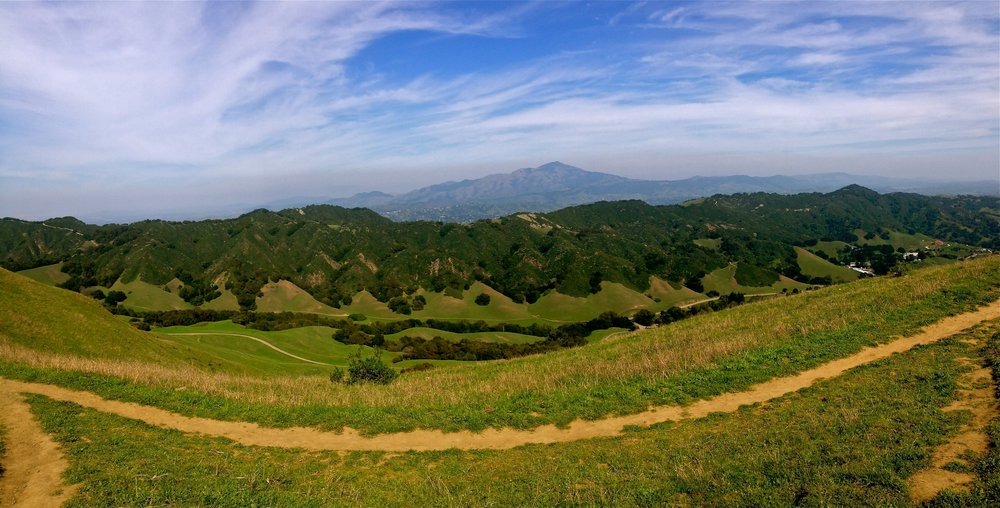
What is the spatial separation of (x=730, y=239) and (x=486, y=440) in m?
214

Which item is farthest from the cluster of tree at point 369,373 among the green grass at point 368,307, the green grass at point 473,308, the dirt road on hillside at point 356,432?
the green grass at point 368,307

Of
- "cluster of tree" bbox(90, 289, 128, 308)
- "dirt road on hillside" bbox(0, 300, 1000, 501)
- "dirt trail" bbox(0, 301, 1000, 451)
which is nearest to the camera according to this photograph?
"dirt road on hillside" bbox(0, 300, 1000, 501)

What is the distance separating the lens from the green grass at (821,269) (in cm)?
14175

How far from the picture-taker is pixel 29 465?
10070mm

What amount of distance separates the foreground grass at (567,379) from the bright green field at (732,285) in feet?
392

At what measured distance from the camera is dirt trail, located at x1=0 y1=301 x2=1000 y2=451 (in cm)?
1263

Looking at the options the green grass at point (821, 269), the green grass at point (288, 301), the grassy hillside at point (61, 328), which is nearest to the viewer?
the grassy hillside at point (61, 328)

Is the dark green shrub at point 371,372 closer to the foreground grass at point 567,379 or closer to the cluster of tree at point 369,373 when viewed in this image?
the cluster of tree at point 369,373

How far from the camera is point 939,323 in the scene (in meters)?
17.8

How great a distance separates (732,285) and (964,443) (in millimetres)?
142779

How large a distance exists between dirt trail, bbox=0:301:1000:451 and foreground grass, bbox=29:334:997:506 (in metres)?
0.62

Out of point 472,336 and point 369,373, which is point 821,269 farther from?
point 369,373

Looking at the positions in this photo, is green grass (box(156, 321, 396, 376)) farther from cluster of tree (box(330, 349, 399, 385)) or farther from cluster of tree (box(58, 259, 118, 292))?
cluster of tree (box(58, 259, 118, 292))

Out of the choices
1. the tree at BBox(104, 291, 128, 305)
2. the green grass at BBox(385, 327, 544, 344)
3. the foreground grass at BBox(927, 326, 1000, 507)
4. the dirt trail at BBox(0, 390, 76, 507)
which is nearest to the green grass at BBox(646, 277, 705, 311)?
the green grass at BBox(385, 327, 544, 344)
